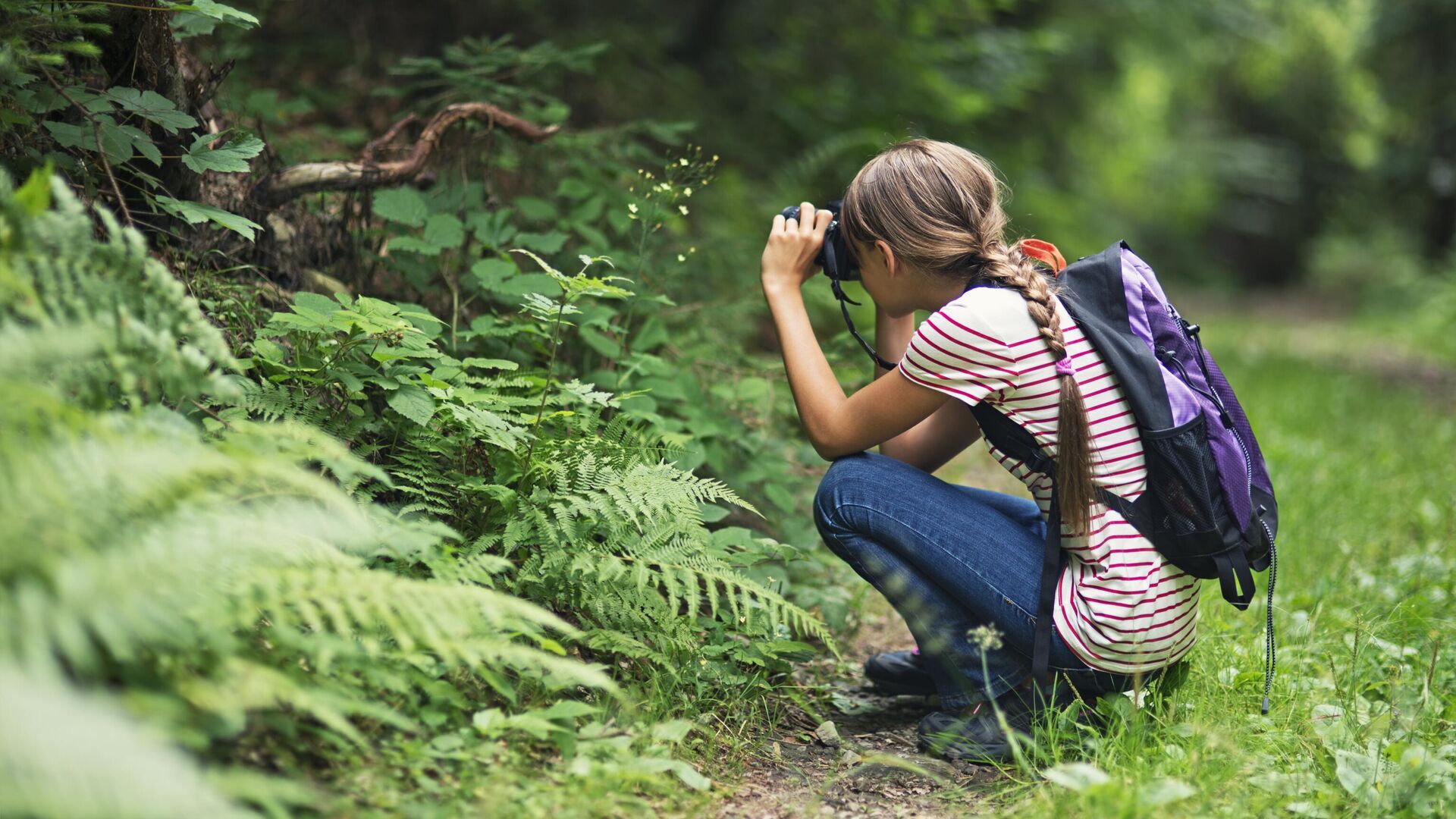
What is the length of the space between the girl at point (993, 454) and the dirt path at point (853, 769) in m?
0.10

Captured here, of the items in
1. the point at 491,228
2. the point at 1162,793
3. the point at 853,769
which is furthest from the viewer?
the point at 491,228

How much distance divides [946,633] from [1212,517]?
0.62m

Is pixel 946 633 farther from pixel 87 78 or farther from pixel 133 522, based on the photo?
pixel 87 78

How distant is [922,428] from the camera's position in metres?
2.52

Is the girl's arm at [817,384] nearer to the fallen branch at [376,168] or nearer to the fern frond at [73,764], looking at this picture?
the fallen branch at [376,168]

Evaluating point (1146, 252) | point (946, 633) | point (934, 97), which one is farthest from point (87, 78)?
point (1146, 252)

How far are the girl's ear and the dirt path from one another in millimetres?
1036

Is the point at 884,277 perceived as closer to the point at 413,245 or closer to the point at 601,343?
the point at 601,343

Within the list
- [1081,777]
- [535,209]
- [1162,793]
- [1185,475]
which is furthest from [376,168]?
[1162,793]

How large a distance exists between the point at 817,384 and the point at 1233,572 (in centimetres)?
93

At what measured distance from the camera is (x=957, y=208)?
2174 millimetres

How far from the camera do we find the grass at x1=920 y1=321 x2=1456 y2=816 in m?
1.87

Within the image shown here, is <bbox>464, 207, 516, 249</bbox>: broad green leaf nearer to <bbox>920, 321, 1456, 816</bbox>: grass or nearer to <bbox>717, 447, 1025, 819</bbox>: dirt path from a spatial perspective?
<bbox>717, 447, 1025, 819</bbox>: dirt path

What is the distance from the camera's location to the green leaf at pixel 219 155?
2207mm
